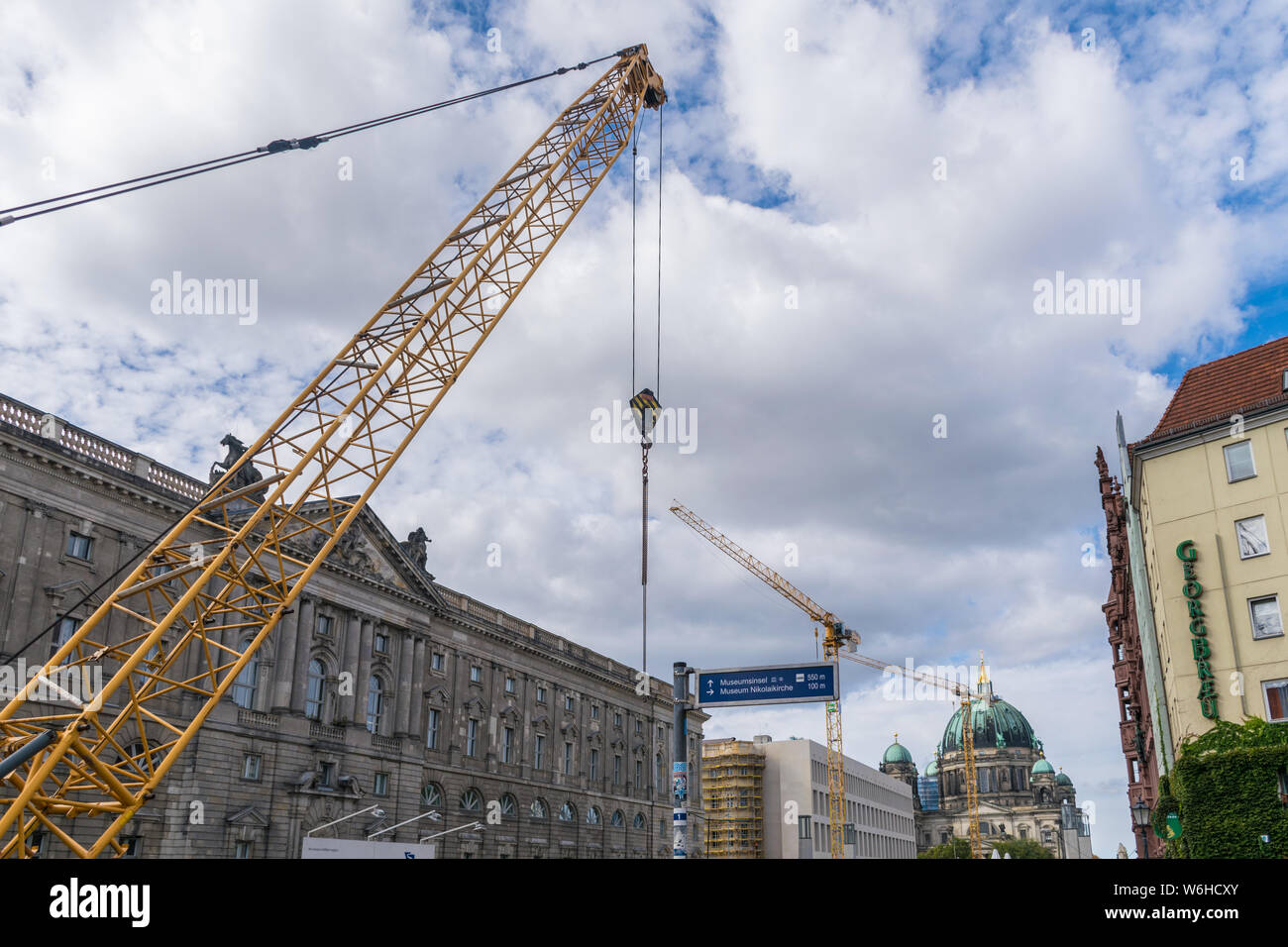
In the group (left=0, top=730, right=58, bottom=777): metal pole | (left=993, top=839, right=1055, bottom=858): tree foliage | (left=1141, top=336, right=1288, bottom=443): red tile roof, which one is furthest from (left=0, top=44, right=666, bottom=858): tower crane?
(left=993, top=839, right=1055, bottom=858): tree foliage

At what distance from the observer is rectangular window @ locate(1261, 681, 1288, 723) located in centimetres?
3684

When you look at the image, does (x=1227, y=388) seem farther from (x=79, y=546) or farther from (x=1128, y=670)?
(x=79, y=546)

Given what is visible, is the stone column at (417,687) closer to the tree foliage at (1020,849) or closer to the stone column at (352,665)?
the stone column at (352,665)

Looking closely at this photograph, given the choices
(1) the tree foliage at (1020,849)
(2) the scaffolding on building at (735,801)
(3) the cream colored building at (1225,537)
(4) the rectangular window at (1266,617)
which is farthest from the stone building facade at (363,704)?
(1) the tree foliage at (1020,849)

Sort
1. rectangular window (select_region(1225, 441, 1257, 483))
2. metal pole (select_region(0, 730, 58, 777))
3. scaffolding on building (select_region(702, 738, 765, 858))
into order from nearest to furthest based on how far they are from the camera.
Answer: metal pole (select_region(0, 730, 58, 777)), rectangular window (select_region(1225, 441, 1257, 483)), scaffolding on building (select_region(702, 738, 765, 858))

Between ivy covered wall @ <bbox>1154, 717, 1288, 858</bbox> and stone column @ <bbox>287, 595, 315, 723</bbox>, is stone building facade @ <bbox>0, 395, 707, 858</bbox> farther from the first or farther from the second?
ivy covered wall @ <bbox>1154, 717, 1288, 858</bbox>

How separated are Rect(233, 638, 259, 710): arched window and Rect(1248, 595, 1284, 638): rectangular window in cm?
4540

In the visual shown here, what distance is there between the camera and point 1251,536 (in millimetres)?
39031

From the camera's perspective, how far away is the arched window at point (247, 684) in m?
52.5

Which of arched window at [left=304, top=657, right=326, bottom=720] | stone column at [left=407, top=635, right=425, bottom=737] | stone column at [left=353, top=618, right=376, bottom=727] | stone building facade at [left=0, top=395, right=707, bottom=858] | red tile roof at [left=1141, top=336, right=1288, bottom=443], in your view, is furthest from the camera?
stone column at [left=407, top=635, right=425, bottom=737]

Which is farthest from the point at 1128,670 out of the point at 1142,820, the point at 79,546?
the point at 79,546
